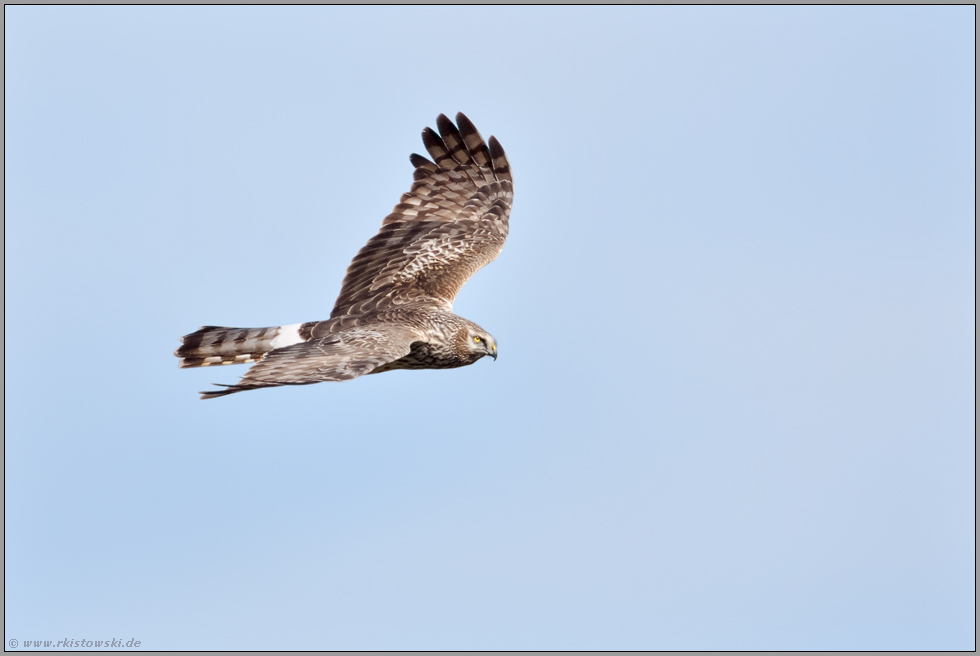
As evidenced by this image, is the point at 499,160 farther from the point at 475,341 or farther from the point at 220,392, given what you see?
the point at 220,392

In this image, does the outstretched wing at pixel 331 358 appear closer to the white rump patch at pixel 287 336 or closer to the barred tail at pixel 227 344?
the white rump patch at pixel 287 336

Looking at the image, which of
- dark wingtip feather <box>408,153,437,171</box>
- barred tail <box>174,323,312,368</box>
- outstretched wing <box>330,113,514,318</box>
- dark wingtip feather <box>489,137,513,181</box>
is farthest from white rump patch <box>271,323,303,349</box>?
dark wingtip feather <box>489,137,513,181</box>

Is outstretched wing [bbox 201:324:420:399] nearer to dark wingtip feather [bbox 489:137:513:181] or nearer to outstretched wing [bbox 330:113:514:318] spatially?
outstretched wing [bbox 330:113:514:318]

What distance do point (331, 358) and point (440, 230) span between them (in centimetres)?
378

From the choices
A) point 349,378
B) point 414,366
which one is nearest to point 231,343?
point 414,366

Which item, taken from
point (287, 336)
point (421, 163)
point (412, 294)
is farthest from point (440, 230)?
point (287, 336)

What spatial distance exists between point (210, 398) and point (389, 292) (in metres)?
3.90

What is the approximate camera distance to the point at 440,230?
611 inches

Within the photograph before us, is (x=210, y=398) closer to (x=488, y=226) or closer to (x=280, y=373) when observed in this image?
(x=280, y=373)

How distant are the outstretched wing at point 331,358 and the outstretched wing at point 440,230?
126 cm

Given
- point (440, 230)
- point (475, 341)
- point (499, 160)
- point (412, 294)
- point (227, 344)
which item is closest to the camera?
point (475, 341)

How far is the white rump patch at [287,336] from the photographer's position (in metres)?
13.6

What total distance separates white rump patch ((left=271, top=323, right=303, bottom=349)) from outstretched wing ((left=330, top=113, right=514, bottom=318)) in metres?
0.74

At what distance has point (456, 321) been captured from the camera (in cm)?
1370
